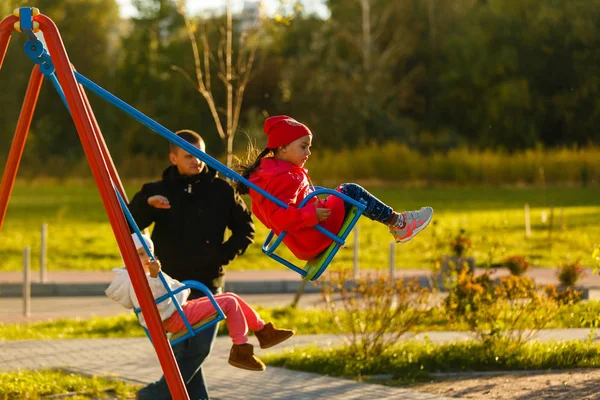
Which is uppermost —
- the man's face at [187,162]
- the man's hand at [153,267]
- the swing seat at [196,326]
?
the man's face at [187,162]

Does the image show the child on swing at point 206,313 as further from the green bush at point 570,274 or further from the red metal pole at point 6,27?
the green bush at point 570,274

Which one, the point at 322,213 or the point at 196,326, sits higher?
the point at 322,213

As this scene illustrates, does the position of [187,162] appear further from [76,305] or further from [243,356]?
[76,305]

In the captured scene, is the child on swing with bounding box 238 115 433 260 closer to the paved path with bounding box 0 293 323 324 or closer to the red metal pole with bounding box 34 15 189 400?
the red metal pole with bounding box 34 15 189 400

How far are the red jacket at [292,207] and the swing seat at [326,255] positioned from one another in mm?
36

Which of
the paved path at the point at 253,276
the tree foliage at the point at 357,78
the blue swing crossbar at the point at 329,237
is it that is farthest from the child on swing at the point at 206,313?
the tree foliage at the point at 357,78

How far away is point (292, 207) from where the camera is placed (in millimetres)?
5438

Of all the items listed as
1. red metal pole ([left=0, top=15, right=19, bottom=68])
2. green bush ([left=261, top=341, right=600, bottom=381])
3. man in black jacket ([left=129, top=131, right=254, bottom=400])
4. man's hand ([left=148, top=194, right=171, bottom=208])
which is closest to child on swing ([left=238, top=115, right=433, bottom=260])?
man's hand ([left=148, top=194, right=171, bottom=208])

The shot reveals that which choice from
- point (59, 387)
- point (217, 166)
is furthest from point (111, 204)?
point (59, 387)

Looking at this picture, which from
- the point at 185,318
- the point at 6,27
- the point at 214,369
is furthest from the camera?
the point at 214,369

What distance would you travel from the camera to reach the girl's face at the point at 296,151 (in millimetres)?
5754

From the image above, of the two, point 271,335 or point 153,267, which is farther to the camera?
point 271,335

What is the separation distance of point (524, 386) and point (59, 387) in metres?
3.22

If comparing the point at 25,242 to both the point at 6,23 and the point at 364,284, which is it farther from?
the point at 6,23
